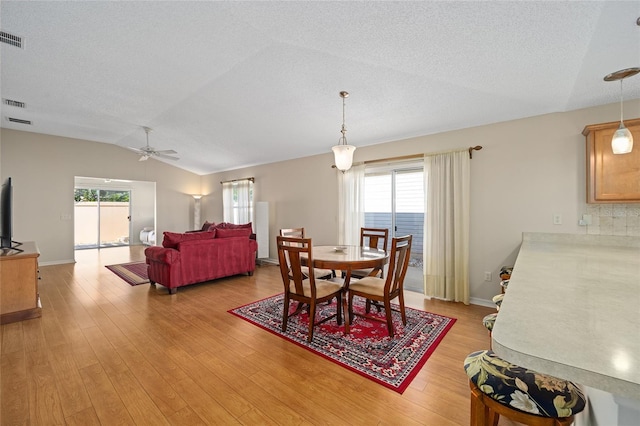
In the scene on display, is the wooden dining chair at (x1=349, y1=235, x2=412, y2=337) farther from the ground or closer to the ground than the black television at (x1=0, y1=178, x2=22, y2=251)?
closer to the ground

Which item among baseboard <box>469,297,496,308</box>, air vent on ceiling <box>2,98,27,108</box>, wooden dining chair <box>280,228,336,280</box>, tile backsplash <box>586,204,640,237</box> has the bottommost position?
baseboard <box>469,297,496,308</box>

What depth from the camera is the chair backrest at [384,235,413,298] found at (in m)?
2.54

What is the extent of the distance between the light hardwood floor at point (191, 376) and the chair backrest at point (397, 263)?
66cm

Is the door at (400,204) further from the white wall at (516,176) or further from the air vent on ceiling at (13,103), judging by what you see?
the air vent on ceiling at (13,103)

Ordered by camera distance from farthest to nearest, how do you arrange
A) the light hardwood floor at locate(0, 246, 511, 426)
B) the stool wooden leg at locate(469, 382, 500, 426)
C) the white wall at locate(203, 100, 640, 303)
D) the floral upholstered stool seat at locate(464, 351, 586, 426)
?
the white wall at locate(203, 100, 640, 303) → the light hardwood floor at locate(0, 246, 511, 426) → the stool wooden leg at locate(469, 382, 500, 426) → the floral upholstered stool seat at locate(464, 351, 586, 426)

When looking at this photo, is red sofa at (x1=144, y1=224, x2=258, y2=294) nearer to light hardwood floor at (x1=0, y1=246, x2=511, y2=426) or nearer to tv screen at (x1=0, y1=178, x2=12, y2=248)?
light hardwood floor at (x1=0, y1=246, x2=511, y2=426)

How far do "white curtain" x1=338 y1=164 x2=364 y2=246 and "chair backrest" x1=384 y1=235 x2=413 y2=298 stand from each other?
197 centimetres

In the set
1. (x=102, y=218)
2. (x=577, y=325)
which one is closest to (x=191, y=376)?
(x=577, y=325)

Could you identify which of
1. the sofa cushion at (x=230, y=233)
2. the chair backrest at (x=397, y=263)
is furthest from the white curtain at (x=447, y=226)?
the sofa cushion at (x=230, y=233)

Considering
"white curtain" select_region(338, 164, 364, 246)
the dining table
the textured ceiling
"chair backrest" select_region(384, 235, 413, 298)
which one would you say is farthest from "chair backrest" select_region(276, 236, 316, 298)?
"white curtain" select_region(338, 164, 364, 246)

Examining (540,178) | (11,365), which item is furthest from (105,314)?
(540,178)

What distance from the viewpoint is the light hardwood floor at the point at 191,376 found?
168 centimetres

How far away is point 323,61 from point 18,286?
4299 millimetres

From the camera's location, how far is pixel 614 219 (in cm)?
272
